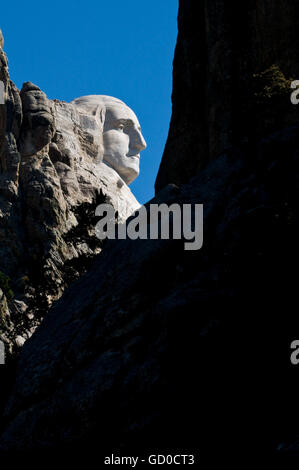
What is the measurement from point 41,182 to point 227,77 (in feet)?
75.8

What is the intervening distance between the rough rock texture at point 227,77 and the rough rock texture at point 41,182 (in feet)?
35.8

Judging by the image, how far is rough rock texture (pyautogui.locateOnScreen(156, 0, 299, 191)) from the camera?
2489 cm

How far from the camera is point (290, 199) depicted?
1554 centimetres

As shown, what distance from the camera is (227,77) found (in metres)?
29.0

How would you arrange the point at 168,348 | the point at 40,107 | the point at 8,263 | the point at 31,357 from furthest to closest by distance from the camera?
the point at 40,107, the point at 8,263, the point at 31,357, the point at 168,348

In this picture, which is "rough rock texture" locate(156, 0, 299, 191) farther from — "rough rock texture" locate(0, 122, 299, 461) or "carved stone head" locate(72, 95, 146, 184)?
"carved stone head" locate(72, 95, 146, 184)

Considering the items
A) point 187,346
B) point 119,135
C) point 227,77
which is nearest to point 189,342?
point 187,346

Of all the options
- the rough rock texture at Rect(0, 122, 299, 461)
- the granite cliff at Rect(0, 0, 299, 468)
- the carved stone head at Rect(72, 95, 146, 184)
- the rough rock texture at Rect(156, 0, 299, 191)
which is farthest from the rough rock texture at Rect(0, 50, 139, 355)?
the rough rock texture at Rect(0, 122, 299, 461)

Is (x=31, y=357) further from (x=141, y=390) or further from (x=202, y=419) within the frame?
(x=202, y=419)

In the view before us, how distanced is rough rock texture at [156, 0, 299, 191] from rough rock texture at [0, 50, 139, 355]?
1091cm

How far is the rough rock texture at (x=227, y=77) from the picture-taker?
24891mm

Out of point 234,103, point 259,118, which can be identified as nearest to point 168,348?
point 259,118

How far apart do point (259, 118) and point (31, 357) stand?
12.4 metres

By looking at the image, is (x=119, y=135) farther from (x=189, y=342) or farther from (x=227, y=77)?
(x=189, y=342)
